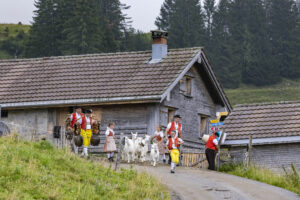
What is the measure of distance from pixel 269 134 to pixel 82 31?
53.0 meters

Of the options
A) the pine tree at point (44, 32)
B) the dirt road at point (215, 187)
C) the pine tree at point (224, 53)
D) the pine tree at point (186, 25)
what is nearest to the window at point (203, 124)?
the dirt road at point (215, 187)

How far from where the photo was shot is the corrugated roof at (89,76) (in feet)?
105

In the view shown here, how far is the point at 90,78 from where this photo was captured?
3391cm

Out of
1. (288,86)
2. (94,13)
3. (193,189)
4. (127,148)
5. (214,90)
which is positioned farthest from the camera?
(288,86)

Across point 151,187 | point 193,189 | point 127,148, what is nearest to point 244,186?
point 193,189

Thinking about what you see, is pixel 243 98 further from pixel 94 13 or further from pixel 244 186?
pixel 244 186

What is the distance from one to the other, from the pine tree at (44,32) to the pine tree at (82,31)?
1830 mm

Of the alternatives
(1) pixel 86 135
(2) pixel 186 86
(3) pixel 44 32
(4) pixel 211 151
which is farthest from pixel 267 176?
(3) pixel 44 32

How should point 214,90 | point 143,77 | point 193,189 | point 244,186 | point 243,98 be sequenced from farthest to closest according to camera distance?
point 243,98 → point 214,90 → point 143,77 → point 244,186 → point 193,189

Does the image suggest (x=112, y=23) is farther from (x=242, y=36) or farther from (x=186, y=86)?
(x=186, y=86)

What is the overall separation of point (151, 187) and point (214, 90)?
18792 millimetres

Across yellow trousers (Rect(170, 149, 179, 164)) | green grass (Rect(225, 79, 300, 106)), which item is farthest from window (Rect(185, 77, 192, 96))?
green grass (Rect(225, 79, 300, 106))

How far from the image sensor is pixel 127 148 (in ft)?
86.6

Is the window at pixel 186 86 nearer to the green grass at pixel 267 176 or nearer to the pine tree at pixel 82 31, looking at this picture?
the green grass at pixel 267 176
